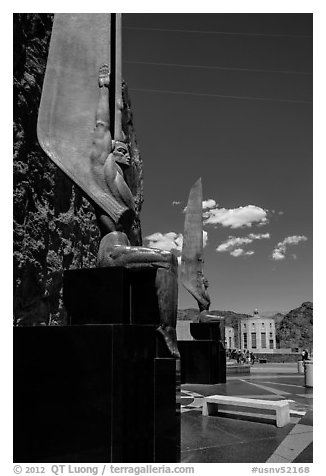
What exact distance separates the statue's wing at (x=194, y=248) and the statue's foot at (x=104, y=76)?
27.4ft

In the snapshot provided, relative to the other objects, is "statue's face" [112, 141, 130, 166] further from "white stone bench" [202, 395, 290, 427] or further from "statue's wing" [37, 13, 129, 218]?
"white stone bench" [202, 395, 290, 427]

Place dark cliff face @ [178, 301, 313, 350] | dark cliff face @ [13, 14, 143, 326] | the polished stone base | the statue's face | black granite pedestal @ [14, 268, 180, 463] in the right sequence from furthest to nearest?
1. dark cliff face @ [178, 301, 313, 350]
2. dark cliff face @ [13, 14, 143, 326]
3. the polished stone base
4. the statue's face
5. black granite pedestal @ [14, 268, 180, 463]

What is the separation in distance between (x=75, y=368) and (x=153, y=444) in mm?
838

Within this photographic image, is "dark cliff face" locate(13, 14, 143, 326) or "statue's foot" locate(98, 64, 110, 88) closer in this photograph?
"statue's foot" locate(98, 64, 110, 88)

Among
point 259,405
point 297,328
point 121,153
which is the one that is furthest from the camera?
point 297,328

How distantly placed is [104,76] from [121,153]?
0.75 meters

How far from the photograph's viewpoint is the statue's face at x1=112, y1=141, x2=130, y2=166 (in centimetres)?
409

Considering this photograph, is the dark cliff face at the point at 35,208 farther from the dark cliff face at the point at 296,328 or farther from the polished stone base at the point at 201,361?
the dark cliff face at the point at 296,328

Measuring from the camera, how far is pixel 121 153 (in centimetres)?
414

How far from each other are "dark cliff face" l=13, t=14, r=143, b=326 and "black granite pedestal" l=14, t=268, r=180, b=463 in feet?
45.2

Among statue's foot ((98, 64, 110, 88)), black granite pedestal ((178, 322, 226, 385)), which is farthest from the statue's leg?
black granite pedestal ((178, 322, 226, 385))

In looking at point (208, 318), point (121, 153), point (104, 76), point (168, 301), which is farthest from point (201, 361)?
point (104, 76)

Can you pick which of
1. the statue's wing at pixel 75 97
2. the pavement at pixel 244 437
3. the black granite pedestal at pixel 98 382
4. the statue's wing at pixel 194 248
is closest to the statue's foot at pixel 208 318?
the statue's wing at pixel 194 248

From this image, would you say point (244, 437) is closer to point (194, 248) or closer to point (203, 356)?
point (203, 356)
